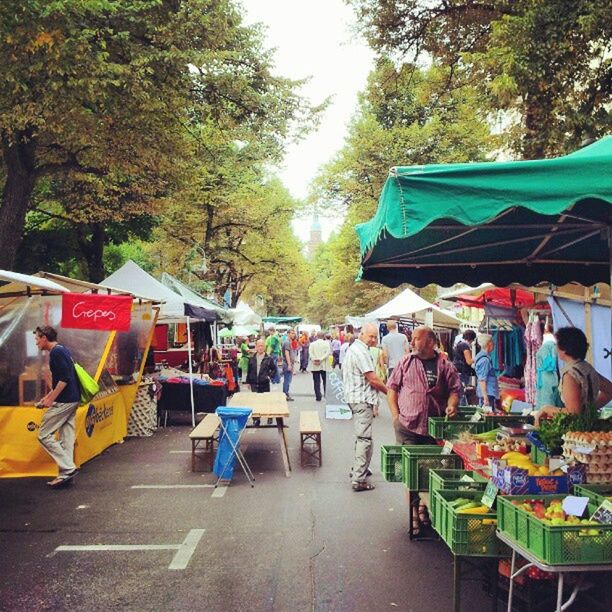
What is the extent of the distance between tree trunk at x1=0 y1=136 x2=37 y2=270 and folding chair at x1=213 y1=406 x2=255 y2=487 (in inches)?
258

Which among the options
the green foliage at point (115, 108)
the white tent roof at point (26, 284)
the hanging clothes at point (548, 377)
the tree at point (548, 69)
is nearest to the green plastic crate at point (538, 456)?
the hanging clothes at point (548, 377)

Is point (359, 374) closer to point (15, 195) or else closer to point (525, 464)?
point (525, 464)

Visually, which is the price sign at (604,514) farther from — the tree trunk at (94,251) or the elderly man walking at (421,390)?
the tree trunk at (94,251)

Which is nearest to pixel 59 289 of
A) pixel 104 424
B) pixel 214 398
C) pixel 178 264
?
pixel 104 424

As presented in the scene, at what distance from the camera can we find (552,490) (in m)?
3.93

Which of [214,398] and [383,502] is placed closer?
[383,502]

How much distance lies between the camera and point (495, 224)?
4.86 meters

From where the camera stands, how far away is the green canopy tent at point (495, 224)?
3109 mm

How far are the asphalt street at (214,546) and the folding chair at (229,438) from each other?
22 centimetres

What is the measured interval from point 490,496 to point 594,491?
2.06 feet

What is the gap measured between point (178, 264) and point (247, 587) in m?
28.3

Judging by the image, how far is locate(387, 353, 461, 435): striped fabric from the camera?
626 cm

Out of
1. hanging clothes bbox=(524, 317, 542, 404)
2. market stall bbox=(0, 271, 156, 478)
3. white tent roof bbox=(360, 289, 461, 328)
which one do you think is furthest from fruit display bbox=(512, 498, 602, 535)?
white tent roof bbox=(360, 289, 461, 328)

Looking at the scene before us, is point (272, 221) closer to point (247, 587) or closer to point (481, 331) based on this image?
point (481, 331)
